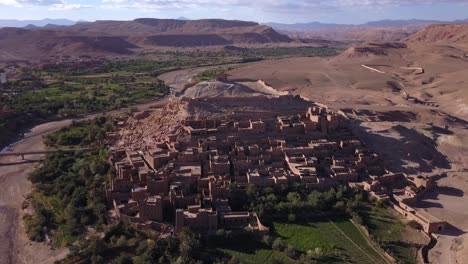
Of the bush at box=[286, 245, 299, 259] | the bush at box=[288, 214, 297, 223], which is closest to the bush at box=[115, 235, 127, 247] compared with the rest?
the bush at box=[286, 245, 299, 259]

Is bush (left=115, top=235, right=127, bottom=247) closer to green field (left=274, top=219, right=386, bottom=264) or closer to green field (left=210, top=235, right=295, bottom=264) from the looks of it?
green field (left=210, top=235, right=295, bottom=264)

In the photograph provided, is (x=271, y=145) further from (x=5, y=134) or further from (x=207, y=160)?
(x=5, y=134)

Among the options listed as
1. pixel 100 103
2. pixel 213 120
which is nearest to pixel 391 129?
pixel 213 120

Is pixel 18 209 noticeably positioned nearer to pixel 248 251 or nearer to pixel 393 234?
pixel 248 251

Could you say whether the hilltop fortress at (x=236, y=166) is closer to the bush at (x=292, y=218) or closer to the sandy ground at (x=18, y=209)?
the bush at (x=292, y=218)

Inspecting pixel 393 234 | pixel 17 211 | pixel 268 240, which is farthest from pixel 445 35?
pixel 17 211

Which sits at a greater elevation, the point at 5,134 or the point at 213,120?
the point at 213,120

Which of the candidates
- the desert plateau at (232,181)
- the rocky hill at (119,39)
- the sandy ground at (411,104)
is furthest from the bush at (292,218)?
the rocky hill at (119,39)
